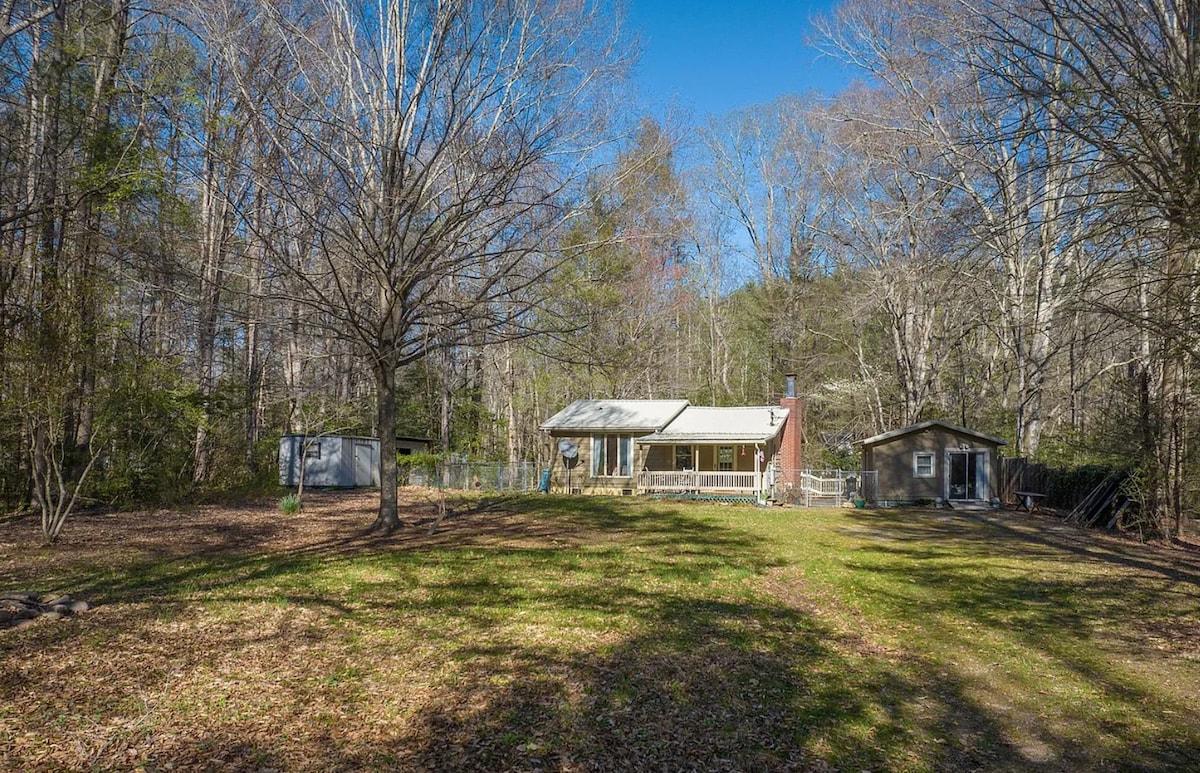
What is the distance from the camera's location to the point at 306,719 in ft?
15.6

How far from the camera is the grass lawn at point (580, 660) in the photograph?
4.49m

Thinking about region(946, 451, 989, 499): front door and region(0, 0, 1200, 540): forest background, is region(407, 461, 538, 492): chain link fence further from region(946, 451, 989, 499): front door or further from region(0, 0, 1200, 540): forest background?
region(946, 451, 989, 499): front door

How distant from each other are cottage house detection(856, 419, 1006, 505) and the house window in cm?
839

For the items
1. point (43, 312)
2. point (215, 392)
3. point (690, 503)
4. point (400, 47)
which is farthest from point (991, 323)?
point (43, 312)

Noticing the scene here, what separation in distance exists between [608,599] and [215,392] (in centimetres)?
1528

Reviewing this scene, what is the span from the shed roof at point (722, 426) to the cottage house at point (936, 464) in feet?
11.6

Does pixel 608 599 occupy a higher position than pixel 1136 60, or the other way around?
pixel 1136 60

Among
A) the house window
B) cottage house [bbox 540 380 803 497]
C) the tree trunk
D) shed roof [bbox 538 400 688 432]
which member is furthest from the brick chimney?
the tree trunk

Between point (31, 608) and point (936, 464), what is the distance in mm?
24145

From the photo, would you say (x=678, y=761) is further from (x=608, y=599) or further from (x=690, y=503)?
(x=690, y=503)

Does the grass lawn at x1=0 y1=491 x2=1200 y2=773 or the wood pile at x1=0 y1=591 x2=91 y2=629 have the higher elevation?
the wood pile at x1=0 y1=591 x2=91 y2=629

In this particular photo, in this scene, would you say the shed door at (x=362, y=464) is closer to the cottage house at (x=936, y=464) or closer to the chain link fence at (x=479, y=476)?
the chain link fence at (x=479, y=476)

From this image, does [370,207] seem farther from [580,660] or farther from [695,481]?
[695,481]

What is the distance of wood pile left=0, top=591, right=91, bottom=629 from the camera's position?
6277 millimetres
